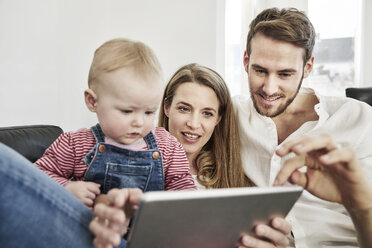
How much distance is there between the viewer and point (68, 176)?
3.60ft

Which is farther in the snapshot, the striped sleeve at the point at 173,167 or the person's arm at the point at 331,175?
the striped sleeve at the point at 173,167

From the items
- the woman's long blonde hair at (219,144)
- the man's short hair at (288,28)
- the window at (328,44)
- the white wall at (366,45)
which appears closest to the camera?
the man's short hair at (288,28)

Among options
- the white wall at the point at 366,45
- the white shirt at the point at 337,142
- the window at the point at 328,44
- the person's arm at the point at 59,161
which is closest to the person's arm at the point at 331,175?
the white shirt at the point at 337,142

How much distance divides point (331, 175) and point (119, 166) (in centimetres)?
59

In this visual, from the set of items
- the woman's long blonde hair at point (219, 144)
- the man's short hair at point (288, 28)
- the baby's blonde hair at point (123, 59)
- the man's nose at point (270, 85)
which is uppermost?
the man's short hair at point (288, 28)

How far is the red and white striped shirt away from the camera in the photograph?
41.9 inches

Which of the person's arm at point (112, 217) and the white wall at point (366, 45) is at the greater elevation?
the white wall at point (366, 45)

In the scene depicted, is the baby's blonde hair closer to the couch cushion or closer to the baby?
the baby

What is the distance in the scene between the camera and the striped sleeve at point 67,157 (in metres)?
1.06

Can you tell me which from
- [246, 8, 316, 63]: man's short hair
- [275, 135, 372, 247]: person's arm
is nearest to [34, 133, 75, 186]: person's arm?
[275, 135, 372, 247]: person's arm

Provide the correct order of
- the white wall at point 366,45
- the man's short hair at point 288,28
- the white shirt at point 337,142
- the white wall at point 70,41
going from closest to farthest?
1. the white shirt at point 337,142
2. the man's short hair at point 288,28
3. the white wall at point 70,41
4. the white wall at point 366,45

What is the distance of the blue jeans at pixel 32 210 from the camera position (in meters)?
0.73

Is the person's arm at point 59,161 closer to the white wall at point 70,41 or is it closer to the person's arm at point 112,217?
the person's arm at point 112,217

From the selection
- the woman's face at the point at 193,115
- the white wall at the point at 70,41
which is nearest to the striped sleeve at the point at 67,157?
the woman's face at the point at 193,115
